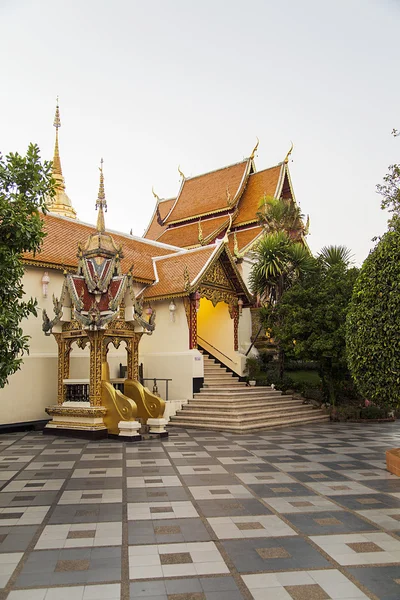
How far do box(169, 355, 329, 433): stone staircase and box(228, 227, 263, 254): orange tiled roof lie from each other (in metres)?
6.56

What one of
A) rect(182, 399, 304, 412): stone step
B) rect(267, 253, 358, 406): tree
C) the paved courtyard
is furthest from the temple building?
the paved courtyard

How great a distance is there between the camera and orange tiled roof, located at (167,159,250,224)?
78.9 ft

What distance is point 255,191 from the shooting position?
2397 cm

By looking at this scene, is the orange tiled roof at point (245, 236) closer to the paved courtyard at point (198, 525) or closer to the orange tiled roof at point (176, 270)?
the orange tiled roof at point (176, 270)

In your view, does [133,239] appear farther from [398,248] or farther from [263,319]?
[398,248]

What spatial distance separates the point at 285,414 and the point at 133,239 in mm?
8281

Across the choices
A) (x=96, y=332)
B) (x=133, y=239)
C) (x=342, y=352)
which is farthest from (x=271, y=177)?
(x=96, y=332)

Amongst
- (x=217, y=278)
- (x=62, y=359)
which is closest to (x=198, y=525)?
(x=62, y=359)

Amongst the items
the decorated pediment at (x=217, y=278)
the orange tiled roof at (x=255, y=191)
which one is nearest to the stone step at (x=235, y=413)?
the decorated pediment at (x=217, y=278)

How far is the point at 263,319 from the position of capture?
16766 mm

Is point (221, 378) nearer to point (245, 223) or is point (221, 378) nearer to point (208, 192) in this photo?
point (245, 223)

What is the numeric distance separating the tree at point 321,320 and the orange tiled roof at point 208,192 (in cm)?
877

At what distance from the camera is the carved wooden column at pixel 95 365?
11625 mm

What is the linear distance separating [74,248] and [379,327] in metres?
9.61
